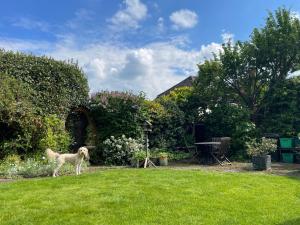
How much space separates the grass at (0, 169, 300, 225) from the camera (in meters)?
5.45

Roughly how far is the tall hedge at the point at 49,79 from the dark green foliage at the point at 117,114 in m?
0.76

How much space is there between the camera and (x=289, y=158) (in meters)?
14.6

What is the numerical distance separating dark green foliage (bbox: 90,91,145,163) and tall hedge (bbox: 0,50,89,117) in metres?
0.76

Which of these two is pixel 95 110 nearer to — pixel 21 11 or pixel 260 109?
pixel 21 11

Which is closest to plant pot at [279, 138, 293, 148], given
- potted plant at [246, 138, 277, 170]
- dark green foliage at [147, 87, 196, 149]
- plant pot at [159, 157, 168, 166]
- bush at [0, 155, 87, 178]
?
potted plant at [246, 138, 277, 170]

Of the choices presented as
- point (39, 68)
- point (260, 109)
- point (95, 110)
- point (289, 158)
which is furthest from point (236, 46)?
point (39, 68)

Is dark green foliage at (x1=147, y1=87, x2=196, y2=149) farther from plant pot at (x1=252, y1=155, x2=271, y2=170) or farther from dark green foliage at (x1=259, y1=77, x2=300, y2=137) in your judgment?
plant pot at (x1=252, y1=155, x2=271, y2=170)

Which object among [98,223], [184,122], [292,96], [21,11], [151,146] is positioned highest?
[21,11]

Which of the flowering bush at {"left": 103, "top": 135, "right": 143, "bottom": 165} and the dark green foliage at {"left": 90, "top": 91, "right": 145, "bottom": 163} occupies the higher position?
the dark green foliage at {"left": 90, "top": 91, "right": 145, "bottom": 163}

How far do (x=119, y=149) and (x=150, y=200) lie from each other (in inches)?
271

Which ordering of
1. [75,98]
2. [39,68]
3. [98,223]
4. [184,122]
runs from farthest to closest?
1. [184,122]
2. [75,98]
3. [39,68]
4. [98,223]

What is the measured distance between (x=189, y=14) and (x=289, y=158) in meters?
7.15

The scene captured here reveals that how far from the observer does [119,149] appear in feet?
43.1

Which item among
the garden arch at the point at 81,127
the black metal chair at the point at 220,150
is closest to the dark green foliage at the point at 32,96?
the garden arch at the point at 81,127
